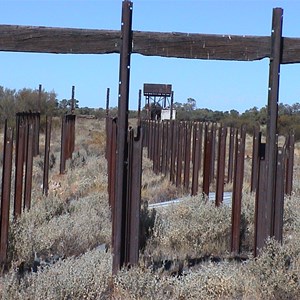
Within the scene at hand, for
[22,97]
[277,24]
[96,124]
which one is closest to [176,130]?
[277,24]

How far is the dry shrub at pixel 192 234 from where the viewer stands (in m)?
8.26

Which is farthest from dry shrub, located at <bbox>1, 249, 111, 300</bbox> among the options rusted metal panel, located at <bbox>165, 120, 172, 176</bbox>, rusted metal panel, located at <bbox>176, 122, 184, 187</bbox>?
rusted metal panel, located at <bbox>165, 120, 172, 176</bbox>

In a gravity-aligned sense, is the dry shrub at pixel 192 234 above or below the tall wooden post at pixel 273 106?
below

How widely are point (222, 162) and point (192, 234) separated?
227 centimetres

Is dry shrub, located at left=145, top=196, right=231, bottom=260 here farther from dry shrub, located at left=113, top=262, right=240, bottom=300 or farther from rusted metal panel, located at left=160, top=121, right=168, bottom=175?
rusted metal panel, located at left=160, top=121, right=168, bottom=175

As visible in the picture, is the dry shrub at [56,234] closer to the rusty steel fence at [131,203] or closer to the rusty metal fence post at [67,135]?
the rusty steel fence at [131,203]

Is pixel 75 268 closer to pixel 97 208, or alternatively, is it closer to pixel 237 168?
pixel 237 168

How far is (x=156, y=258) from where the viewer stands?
7.72 m

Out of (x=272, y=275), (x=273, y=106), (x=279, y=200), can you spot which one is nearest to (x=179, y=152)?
(x=279, y=200)

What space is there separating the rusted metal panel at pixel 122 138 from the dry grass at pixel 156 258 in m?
Answer: 0.20

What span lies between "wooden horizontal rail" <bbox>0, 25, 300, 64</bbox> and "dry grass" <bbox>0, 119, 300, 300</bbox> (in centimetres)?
170

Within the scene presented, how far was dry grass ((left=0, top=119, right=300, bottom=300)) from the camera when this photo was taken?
592cm

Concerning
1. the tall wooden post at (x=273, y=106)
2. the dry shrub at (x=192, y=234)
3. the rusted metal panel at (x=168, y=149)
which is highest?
the tall wooden post at (x=273, y=106)

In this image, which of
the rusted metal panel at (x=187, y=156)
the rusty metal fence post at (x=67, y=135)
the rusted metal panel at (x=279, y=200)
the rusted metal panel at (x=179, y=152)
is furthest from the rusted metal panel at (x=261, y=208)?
the rusty metal fence post at (x=67, y=135)
